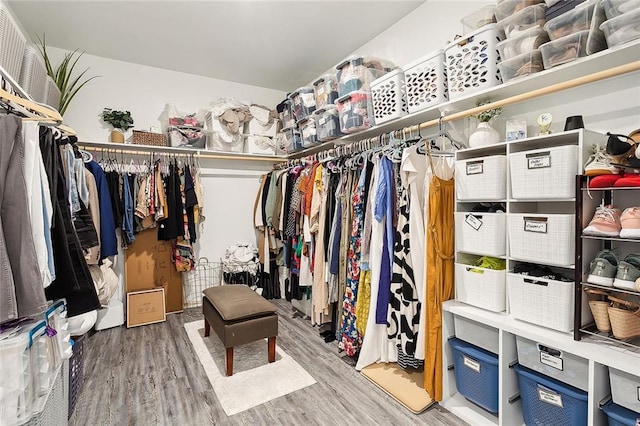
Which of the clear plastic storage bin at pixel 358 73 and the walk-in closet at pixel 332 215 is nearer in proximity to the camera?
the walk-in closet at pixel 332 215

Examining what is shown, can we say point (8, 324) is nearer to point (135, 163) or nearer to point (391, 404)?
point (391, 404)

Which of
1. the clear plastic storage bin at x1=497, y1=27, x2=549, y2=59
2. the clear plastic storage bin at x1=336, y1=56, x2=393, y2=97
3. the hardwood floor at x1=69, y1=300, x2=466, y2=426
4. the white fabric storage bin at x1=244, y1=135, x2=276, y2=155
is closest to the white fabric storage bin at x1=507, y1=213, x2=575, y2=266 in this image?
the clear plastic storage bin at x1=497, y1=27, x2=549, y2=59

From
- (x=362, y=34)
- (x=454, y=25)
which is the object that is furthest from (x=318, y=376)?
(x=362, y=34)

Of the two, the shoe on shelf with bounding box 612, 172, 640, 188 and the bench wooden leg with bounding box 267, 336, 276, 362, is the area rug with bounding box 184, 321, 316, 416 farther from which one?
the shoe on shelf with bounding box 612, 172, 640, 188

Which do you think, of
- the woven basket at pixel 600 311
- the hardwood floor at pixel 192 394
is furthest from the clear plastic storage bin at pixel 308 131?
the woven basket at pixel 600 311

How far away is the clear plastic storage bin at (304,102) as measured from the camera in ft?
10.9

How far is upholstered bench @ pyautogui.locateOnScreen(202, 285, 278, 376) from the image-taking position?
228 centimetres

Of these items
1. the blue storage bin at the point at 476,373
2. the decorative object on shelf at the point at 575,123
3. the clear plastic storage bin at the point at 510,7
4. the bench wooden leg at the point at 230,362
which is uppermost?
the clear plastic storage bin at the point at 510,7

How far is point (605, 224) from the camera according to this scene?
4.37 ft

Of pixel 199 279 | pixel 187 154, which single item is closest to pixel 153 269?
pixel 199 279

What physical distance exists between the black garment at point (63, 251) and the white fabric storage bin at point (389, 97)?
2.06m

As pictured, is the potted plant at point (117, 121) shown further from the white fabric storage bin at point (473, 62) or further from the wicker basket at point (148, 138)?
the white fabric storage bin at point (473, 62)

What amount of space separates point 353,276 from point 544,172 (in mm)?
1475

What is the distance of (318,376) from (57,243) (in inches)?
74.0
